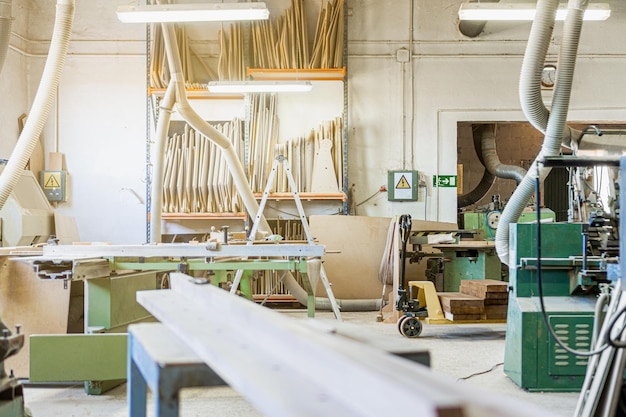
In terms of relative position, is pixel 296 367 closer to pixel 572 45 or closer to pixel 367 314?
pixel 572 45

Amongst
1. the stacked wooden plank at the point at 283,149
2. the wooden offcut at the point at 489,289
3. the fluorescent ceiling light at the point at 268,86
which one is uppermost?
the fluorescent ceiling light at the point at 268,86

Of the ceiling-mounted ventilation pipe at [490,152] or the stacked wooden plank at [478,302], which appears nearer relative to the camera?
the stacked wooden plank at [478,302]

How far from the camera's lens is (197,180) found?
22.7ft

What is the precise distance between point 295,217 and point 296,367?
6.25m

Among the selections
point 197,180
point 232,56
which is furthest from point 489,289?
point 232,56

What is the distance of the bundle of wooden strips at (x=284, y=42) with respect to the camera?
23.2 feet

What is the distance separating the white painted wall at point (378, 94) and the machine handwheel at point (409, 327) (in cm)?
224

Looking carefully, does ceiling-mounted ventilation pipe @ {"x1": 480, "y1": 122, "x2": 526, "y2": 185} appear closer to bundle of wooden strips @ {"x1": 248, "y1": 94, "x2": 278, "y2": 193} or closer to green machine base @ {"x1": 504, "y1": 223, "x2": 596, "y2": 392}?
bundle of wooden strips @ {"x1": 248, "y1": 94, "x2": 278, "y2": 193}

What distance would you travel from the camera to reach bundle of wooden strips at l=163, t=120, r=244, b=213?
6.90m

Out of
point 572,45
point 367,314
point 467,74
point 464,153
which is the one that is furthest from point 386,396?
point 464,153

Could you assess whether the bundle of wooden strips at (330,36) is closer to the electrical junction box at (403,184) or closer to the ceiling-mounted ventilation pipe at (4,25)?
the electrical junction box at (403,184)

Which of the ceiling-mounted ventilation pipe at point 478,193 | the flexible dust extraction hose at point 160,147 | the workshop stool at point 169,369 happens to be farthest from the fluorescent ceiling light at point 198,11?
the ceiling-mounted ventilation pipe at point 478,193

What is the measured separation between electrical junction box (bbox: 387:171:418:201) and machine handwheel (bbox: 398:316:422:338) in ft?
7.41

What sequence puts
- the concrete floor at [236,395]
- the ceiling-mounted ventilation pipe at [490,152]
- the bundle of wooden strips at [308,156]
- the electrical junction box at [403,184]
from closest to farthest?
the concrete floor at [236,395] < the bundle of wooden strips at [308,156] < the electrical junction box at [403,184] < the ceiling-mounted ventilation pipe at [490,152]
